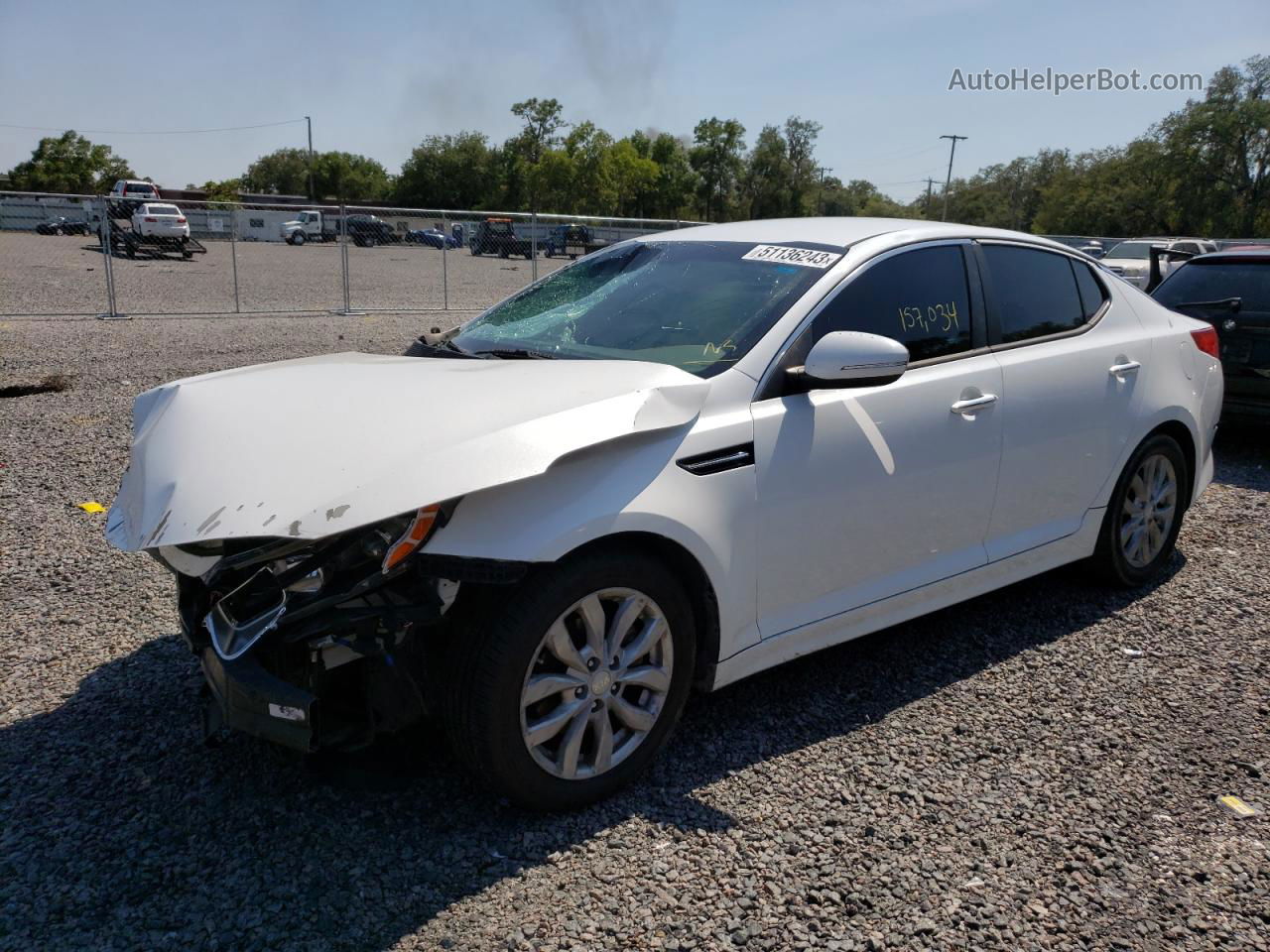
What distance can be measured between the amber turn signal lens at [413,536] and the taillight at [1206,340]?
414cm

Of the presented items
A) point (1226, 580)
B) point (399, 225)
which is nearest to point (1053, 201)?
point (399, 225)

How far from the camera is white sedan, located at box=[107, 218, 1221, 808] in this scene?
8.32ft

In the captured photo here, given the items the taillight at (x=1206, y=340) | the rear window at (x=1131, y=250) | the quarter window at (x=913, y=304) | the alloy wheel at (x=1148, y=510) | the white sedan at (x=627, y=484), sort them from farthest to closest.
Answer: the rear window at (x=1131, y=250) → the taillight at (x=1206, y=340) → the alloy wheel at (x=1148, y=510) → the quarter window at (x=913, y=304) → the white sedan at (x=627, y=484)

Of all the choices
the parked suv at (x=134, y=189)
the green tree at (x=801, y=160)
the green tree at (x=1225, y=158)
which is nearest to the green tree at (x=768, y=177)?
the green tree at (x=801, y=160)

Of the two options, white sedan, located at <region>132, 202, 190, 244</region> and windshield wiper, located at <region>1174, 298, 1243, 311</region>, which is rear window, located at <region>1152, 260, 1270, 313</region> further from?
white sedan, located at <region>132, 202, 190, 244</region>

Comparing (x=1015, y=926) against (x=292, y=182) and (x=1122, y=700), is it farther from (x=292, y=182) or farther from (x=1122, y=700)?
(x=292, y=182)

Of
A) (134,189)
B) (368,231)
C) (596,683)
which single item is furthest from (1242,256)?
(134,189)

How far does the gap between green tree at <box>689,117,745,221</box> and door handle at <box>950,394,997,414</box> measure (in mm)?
97921

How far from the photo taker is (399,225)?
73.0 feet

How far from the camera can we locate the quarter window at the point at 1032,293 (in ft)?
13.5

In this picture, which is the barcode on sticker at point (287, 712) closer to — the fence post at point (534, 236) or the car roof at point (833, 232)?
the car roof at point (833, 232)

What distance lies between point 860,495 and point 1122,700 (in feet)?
4.53

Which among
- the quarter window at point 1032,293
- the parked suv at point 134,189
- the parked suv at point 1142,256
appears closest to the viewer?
the quarter window at point 1032,293

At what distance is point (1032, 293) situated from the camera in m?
4.29
